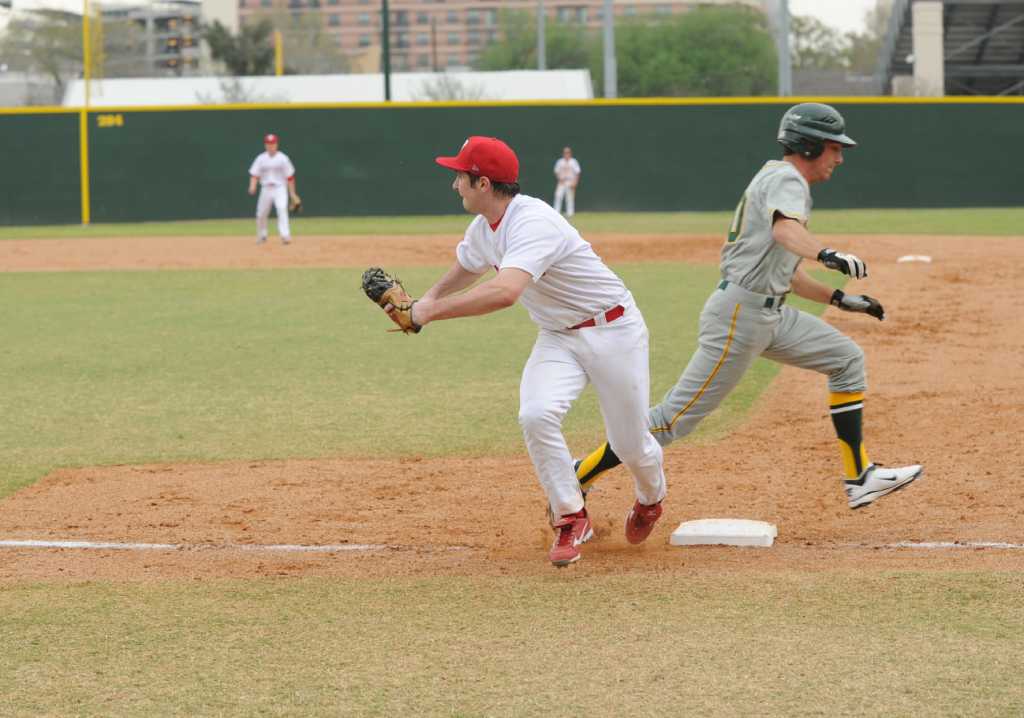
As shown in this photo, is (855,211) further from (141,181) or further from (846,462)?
(846,462)

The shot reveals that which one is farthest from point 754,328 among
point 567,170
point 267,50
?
point 267,50

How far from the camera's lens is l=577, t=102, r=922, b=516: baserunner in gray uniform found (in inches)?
249

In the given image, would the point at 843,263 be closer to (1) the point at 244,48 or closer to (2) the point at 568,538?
(2) the point at 568,538

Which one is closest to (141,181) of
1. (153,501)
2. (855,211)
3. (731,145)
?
(731,145)

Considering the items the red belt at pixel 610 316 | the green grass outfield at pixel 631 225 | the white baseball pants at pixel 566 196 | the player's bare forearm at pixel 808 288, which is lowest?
the red belt at pixel 610 316

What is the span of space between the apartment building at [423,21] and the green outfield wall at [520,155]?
110m

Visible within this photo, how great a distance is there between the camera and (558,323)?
5855 mm

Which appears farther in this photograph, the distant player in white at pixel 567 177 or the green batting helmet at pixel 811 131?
the distant player in white at pixel 567 177

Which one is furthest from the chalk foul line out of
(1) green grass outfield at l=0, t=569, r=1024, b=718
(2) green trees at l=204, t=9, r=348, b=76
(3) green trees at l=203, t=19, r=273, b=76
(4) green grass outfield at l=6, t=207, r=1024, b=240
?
(3) green trees at l=203, t=19, r=273, b=76

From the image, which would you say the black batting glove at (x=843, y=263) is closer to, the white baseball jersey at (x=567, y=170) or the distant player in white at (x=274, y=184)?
the distant player in white at (x=274, y=184)

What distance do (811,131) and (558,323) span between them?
1.52 metres

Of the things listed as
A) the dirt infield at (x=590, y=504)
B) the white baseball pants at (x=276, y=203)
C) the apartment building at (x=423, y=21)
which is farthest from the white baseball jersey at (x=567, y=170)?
A: the apartment building at (x=423, y=21)

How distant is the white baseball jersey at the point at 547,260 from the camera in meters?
5.51

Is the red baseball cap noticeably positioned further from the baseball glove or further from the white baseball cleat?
the white baseball cleat
